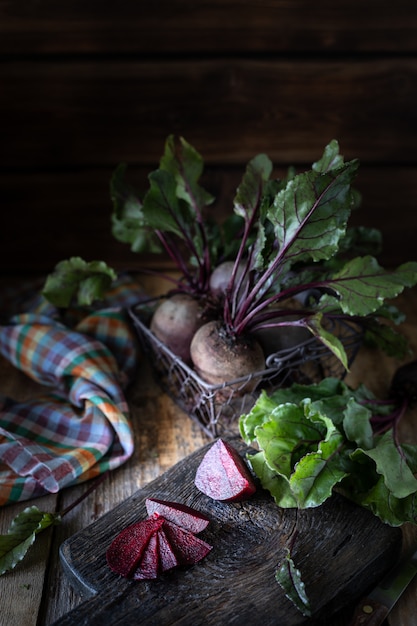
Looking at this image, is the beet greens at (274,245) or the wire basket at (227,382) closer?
the beet greens at (274,245)

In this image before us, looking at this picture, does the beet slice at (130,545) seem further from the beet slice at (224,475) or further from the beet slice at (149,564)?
the beet slice at (224,475)

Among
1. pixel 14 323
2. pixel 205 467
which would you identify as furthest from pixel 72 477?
pixel 14 323

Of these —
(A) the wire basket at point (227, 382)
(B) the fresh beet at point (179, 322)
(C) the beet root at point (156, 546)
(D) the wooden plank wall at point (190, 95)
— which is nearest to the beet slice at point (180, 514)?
(C) the beet root at point (156, 546)

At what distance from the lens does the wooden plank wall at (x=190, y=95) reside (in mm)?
1590

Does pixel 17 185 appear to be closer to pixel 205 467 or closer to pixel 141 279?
pixel 141 279

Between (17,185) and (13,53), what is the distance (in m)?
0.31

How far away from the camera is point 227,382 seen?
1.24 meters

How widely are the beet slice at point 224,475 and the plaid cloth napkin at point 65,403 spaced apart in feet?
0.62

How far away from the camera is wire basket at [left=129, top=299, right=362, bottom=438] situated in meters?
1.29

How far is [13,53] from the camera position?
1.60 meters

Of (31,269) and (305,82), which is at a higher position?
(305,82)

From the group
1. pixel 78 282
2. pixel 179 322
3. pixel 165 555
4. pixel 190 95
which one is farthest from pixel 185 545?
pixel 190 95

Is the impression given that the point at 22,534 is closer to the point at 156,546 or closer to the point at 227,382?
the point at 156,546

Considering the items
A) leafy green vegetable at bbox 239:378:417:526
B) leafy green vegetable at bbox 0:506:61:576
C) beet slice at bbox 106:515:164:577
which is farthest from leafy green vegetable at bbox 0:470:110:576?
leafy green vegetable at bbox 239:378:417:526
